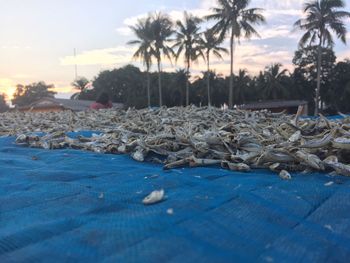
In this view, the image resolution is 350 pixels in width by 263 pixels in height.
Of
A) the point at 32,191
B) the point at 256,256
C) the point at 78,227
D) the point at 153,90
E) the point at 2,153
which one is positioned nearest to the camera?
the point at 256,256

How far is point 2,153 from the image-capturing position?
4.01 m

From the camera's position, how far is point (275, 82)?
4147cm

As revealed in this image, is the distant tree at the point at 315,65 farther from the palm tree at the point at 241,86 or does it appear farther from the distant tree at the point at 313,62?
the palm tree at the point at 241,86

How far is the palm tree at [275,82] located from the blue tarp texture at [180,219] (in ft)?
132

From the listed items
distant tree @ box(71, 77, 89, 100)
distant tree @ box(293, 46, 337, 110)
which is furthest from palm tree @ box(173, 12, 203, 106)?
distant tree @ box(71, 77, 89, 100)

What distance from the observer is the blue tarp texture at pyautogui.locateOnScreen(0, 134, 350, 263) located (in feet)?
4.24

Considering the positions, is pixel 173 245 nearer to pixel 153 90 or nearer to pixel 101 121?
pixel 101 121

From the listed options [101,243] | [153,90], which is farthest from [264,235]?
[153,90]

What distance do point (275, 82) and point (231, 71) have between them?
47.9 ft

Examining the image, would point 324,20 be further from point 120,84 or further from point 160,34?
point 120,84

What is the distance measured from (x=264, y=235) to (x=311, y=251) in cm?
17

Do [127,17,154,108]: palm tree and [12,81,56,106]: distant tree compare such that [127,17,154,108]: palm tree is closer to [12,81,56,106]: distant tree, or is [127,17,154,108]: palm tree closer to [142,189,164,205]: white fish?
[12,81,56,106]: distant tree

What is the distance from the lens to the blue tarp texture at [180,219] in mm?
1293

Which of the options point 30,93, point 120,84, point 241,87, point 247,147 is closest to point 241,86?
point 241,87
